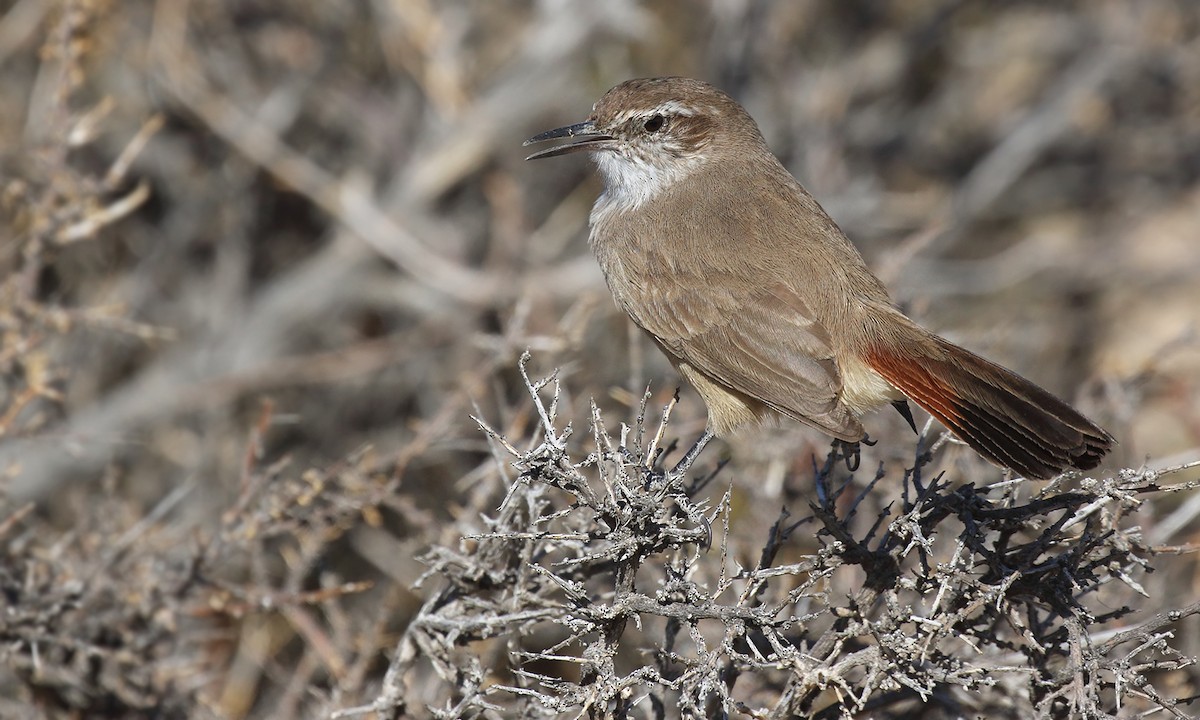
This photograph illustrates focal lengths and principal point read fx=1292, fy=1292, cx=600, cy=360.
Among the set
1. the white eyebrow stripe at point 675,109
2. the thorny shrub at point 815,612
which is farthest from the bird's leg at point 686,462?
the white eyebrow stripe at point 675,109

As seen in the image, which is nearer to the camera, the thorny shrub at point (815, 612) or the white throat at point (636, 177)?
the thorny shrub at point (815, 612)

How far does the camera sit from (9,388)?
400cm

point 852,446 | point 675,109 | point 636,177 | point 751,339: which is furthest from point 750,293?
point 675,109

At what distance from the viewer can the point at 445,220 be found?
630 centimetres

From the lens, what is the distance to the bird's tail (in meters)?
2.84

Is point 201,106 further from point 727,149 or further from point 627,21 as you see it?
point 727,149

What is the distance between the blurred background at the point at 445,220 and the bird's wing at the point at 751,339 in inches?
10.9

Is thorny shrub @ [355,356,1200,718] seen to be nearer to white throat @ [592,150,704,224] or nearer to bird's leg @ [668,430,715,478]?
bird's leg @ [668,430,715,478]

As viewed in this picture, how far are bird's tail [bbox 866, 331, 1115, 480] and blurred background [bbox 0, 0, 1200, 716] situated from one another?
1.22ft

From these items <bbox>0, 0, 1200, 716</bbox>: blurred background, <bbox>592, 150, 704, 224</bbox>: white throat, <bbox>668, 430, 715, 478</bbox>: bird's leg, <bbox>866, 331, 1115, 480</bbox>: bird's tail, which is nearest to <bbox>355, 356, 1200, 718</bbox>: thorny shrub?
<bbox>668, 430, 715, 478</bbox>: bird's leg

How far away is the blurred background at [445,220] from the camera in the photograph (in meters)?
4.25

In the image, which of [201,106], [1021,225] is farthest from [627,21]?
[1021,225]

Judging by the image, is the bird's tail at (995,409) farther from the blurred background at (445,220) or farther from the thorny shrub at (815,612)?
the blurred background at (445,220)

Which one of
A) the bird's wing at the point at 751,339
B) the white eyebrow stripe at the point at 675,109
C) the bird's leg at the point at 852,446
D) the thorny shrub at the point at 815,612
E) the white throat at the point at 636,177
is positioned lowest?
the thorny shrub at the point at 815,612
